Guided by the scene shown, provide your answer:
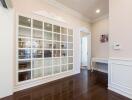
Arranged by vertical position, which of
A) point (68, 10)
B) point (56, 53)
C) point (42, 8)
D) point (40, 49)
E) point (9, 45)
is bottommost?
point (56, 53)

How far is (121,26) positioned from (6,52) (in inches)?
127

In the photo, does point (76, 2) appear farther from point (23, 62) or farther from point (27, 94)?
point (27, 94)

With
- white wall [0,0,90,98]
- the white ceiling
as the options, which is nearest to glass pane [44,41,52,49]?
white wall [0,0,90,98]

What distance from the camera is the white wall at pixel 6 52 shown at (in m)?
2.22

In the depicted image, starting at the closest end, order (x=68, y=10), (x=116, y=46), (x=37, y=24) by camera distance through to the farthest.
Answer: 1. (x=116, y=46)
2. (x=37, y=24)
3. (x=68, y=10)

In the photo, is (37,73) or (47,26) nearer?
(37,73)

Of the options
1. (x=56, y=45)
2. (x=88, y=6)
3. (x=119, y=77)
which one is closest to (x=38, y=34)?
(x=56, y=45)

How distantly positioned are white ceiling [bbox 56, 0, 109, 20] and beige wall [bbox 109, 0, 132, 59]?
3.29 ft

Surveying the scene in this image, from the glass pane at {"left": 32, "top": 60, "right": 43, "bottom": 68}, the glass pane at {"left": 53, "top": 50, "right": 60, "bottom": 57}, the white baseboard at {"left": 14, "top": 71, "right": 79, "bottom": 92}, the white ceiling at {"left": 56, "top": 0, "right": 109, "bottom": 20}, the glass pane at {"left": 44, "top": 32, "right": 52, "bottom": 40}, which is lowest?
the white baseboard at {"left": 14, "top": 71, "right": 79, "bottom": 92}

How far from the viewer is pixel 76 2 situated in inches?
142

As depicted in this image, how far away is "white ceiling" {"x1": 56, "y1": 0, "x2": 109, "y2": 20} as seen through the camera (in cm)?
355

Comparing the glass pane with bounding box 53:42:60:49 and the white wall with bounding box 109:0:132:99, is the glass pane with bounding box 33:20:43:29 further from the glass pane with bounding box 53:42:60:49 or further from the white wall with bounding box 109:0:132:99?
the white wall with bounding box 109:0:132:99

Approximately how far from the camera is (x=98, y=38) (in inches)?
199

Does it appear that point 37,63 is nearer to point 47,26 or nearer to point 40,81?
point 40,81
